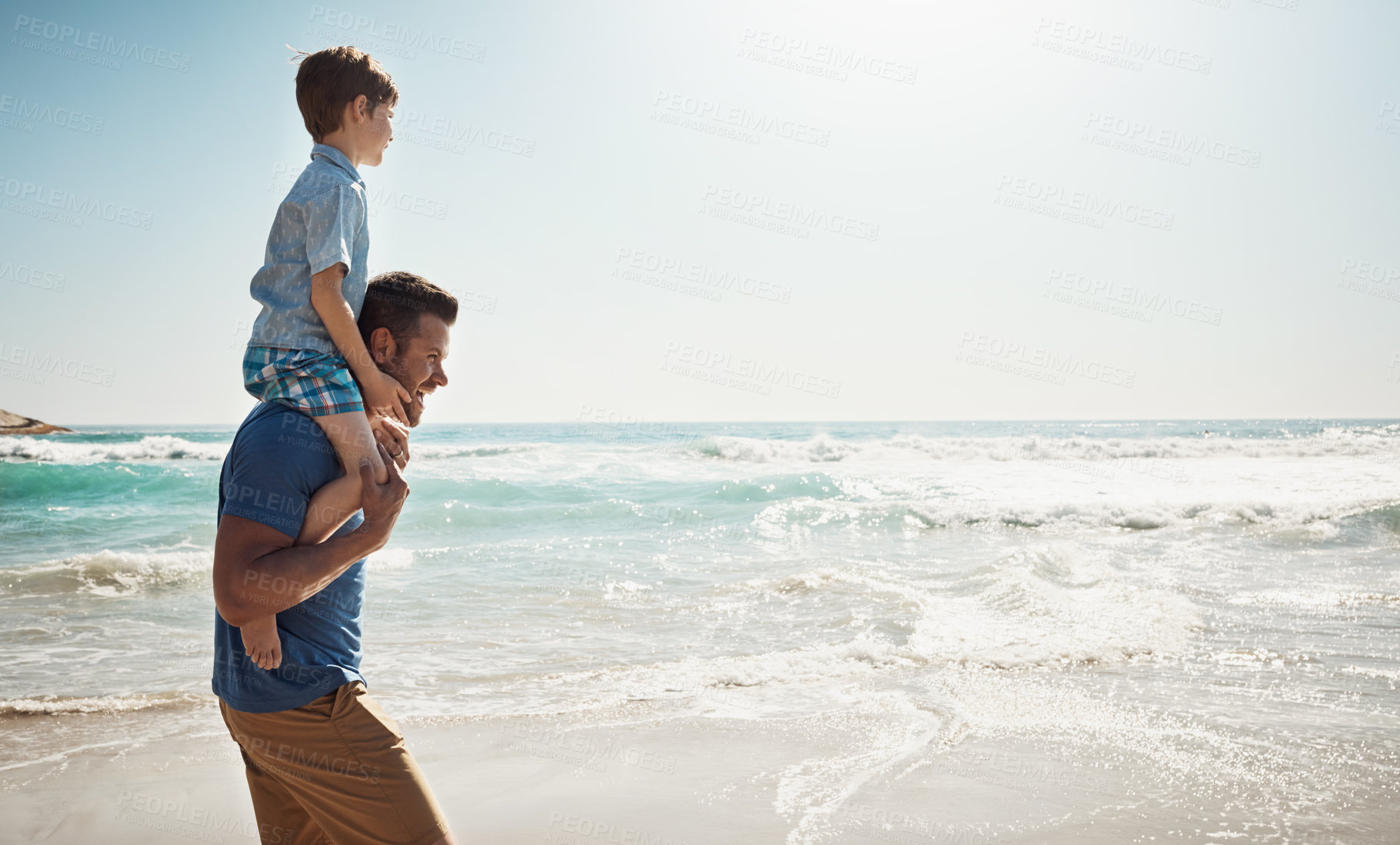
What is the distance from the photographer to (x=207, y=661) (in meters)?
5.99

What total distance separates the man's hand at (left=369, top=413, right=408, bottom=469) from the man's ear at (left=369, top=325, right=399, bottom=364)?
0.16 m

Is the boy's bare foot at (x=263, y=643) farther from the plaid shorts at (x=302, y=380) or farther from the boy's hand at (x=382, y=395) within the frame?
the boy's hand at (x=382, y=395)

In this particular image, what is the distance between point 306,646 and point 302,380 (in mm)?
502

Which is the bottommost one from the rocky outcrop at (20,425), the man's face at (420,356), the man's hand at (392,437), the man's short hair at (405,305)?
the rocky outcrop at (20,425)

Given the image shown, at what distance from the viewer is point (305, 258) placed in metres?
1.74

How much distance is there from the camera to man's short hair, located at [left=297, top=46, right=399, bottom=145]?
6.20 feet

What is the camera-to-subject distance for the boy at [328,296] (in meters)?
1.51

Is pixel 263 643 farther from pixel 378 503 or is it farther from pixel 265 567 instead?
pixel 378 503

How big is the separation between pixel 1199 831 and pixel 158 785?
15.0 ft

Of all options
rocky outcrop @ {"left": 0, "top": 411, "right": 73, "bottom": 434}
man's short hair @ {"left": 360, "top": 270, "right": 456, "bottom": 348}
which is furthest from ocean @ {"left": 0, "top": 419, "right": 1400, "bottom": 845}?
rocky outcrop @ {"left": 0, "top": 411, "right": 73, "bottom": 434}

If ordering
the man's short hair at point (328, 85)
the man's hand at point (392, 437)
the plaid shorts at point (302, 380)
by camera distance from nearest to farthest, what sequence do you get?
1. the plaid shorts at point (302, 380)
2. the man's hand at point (392, 437)
3. the man's short hair at point (328, 85)

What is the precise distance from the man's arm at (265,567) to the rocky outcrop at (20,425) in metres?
36.3

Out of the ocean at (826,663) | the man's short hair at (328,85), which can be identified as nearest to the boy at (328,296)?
the man's short hair at (328,85)

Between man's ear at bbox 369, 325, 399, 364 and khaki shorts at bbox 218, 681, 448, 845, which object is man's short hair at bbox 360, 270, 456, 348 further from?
khaki shorts at bbox 218, 681, 448, 845
